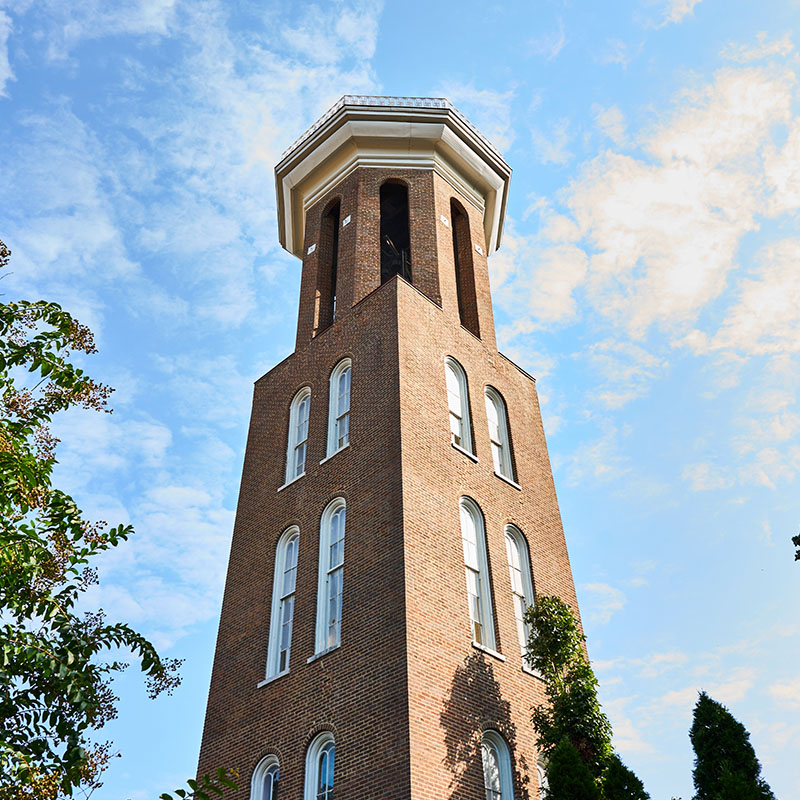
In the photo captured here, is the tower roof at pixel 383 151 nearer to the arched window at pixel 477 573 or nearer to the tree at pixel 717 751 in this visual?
the arched window at pixel 477 573

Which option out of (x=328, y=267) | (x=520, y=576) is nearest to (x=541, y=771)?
(x=520, y=576)

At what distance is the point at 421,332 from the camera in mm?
22172

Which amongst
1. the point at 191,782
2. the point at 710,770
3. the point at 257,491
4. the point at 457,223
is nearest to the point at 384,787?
the point at 710,770

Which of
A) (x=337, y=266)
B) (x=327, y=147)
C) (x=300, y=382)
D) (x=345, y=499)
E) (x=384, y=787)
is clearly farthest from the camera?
(x=327, y=147)

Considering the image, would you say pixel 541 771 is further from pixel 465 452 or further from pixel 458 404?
pixel 458 404

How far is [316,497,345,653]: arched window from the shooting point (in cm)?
1761

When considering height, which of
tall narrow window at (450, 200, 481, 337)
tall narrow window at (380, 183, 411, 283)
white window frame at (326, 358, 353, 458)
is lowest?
white window frame at (326, 358, 353, 458)

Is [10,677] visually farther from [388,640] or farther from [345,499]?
[345,499]

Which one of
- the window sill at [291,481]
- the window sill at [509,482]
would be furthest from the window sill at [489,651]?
the window sill at [291,481]

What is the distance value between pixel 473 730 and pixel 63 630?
923 centimetres

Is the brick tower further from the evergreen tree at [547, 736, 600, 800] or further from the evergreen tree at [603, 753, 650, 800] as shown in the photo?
the evergreen tree at [603, 753, 650, 800]

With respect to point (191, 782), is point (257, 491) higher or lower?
higher

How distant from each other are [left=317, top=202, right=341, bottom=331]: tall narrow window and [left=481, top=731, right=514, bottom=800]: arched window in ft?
44.0

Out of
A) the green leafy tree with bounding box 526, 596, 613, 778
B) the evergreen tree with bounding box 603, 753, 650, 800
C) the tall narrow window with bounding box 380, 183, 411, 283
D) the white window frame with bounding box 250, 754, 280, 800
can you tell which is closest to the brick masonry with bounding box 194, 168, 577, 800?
the white window frame with bounding box 250, 754, 280, 800
